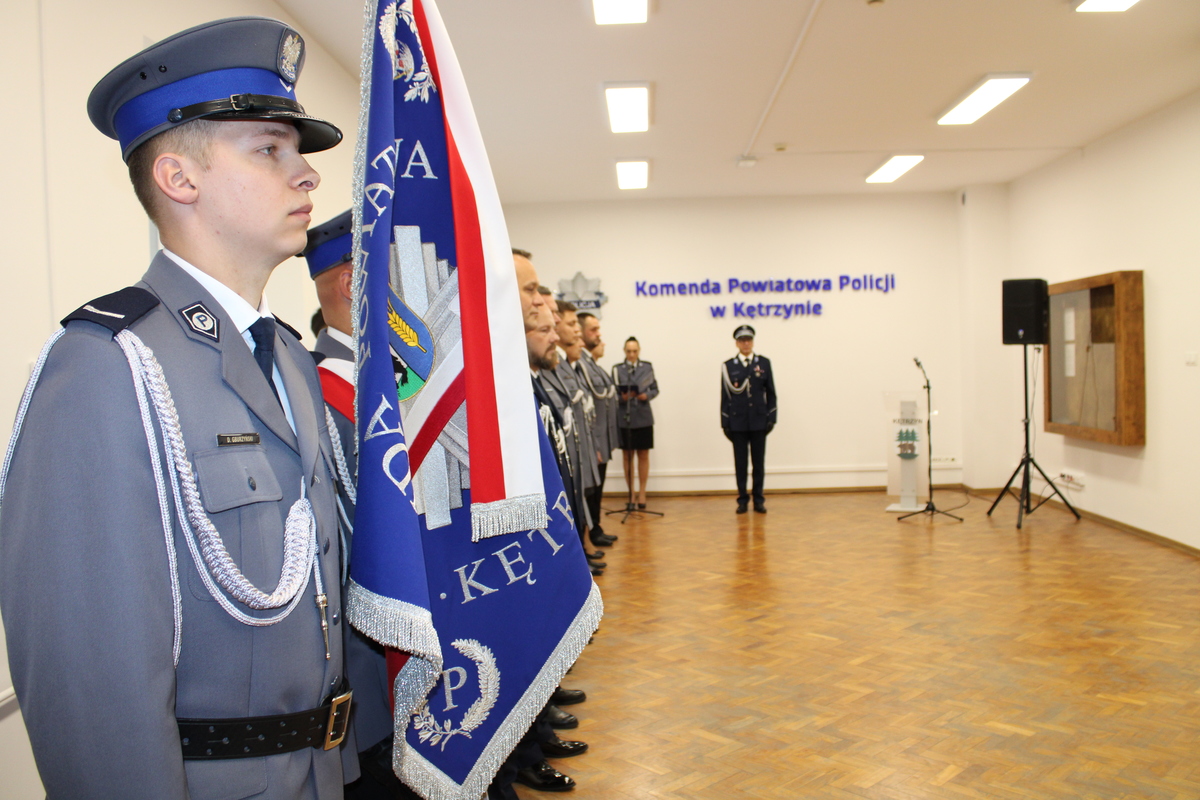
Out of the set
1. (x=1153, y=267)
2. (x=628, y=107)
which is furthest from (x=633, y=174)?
(x=1153, y=267)

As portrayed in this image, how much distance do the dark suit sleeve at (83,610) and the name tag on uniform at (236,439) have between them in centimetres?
12

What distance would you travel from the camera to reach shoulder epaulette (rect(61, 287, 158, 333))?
36.1 inches

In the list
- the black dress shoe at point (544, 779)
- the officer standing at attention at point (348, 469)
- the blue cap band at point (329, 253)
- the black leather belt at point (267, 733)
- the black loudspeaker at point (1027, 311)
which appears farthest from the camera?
the black loudspeaker at point (1027, 311)

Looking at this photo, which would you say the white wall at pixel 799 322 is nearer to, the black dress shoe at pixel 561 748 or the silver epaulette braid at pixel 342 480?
the black dress shoe at pixel 561 748

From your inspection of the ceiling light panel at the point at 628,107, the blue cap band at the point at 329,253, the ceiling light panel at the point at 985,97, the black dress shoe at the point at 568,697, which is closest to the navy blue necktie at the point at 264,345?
the blue cap band at the point at 329,253

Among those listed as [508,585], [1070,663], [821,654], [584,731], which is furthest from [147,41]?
[1070,663]

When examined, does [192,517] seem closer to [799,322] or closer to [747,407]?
[747,407]

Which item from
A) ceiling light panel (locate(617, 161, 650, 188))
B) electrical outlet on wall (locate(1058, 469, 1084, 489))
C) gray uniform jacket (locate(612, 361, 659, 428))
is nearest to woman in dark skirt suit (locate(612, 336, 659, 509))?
gray uniform jacket (locate(612, 361, 659, 428))

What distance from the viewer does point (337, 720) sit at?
1.09 m

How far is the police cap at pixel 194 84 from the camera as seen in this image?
3.39ft

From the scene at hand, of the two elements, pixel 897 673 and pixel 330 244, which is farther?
pixel 897 673

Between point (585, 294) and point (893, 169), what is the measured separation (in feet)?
12.2

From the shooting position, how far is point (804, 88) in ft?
18.4

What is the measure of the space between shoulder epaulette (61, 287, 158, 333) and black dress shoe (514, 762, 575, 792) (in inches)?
87.4
